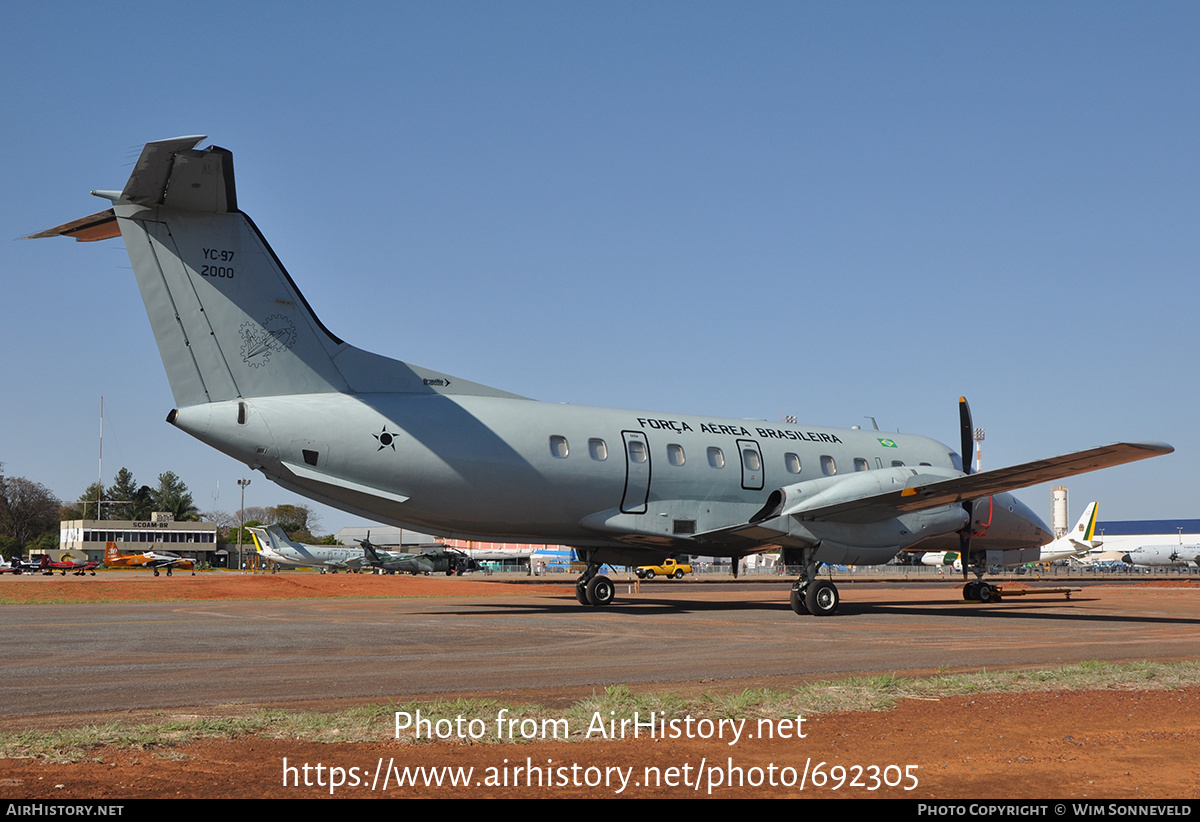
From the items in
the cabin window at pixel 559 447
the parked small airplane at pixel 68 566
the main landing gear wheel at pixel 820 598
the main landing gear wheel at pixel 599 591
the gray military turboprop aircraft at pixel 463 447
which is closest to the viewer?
the gray military turboprop aircraft at pixel 463 447

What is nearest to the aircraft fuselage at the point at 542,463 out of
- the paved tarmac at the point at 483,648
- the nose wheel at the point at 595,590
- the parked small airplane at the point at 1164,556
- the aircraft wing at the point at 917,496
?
the aircraft wing at the point at 917,496

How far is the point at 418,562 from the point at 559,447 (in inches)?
2074

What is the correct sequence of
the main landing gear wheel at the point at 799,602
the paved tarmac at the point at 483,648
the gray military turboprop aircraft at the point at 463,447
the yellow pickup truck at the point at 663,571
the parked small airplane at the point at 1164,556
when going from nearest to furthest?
the paved tarmac at the point at 483,648, the gray military turboprop aircraft at the point at 463,447, the main landing gear wheel at the point at 799,602, the yellow pickup truck at the point at 663,571, the parked small airplane at the point at 1164,556

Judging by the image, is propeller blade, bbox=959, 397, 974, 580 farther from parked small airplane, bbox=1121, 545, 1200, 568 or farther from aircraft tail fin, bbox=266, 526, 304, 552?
parked small airplane, bbox=1121, 545, 1200, 568

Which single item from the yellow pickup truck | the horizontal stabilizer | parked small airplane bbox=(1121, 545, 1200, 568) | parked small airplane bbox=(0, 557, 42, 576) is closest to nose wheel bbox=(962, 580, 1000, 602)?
the horizontal stabilizer

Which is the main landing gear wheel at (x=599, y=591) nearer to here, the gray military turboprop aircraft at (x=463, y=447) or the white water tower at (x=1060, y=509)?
A: the gray military turboprop aircraft at (x=463, y=447)

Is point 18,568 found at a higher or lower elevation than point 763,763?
lower

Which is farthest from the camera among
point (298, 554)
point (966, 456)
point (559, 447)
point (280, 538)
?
point (280, 538)

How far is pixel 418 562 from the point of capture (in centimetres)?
7012

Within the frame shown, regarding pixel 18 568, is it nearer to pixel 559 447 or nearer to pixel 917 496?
pixel 559 447

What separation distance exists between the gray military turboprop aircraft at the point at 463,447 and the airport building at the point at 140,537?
102 metres

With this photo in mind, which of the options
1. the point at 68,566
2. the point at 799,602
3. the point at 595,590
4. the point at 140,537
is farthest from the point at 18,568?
the point at 799,602

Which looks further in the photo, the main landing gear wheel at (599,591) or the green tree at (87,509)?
the green tree at (87,509)

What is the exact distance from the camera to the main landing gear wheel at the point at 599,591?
23.2m
